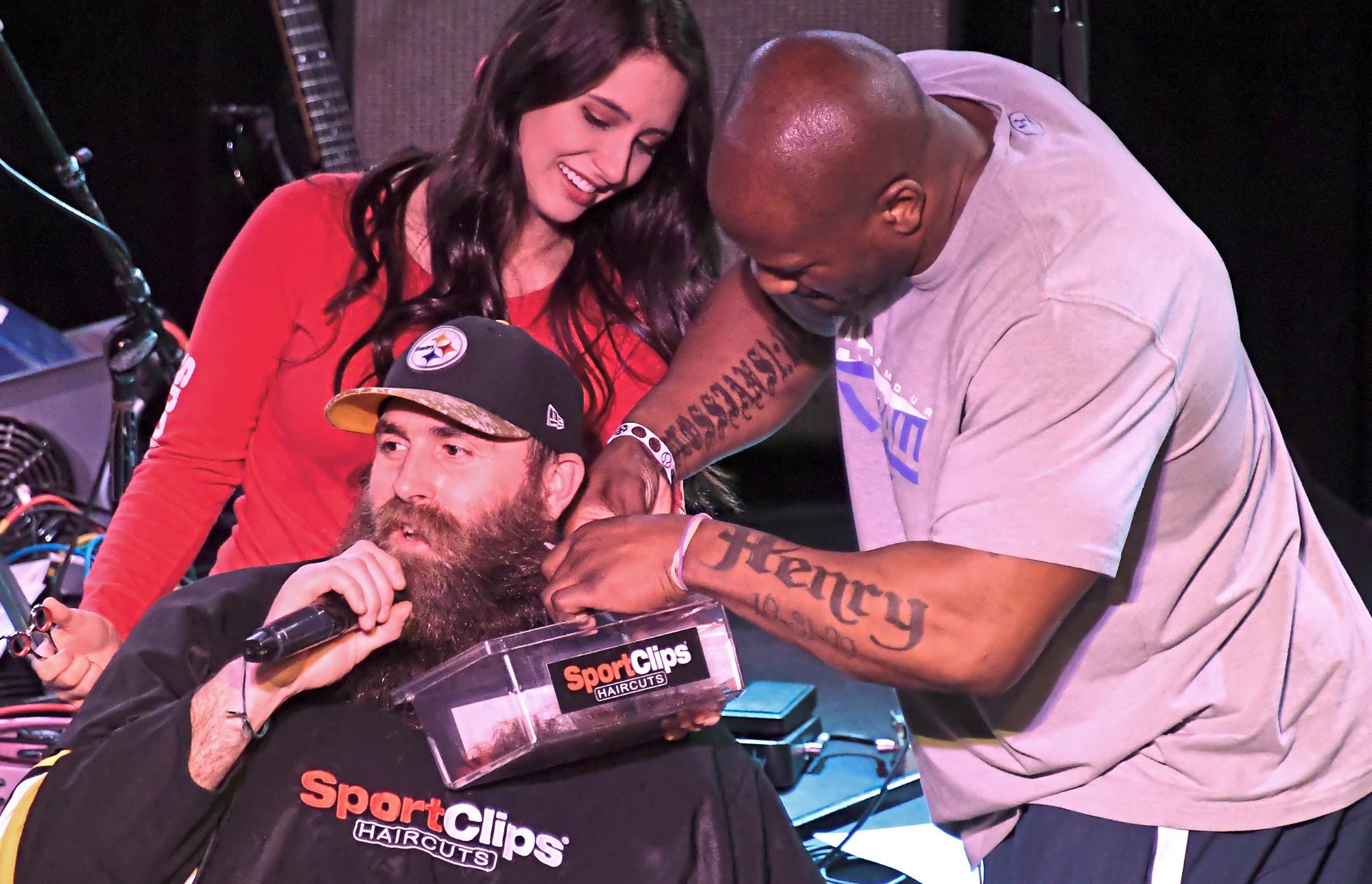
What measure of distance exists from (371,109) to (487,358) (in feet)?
6.12

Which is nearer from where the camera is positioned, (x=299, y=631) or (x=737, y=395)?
(x=299, y=631)

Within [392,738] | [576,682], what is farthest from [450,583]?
[576,682]

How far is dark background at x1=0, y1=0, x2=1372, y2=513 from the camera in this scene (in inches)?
167

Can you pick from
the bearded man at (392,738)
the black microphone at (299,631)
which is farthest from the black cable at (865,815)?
the black microphone at (299,631)

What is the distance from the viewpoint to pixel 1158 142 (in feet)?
14.4

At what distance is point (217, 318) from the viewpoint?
2260mm

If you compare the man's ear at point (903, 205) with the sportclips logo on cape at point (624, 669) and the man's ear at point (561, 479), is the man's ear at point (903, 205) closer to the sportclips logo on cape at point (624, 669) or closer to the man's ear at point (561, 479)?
the sportclips logo on cape at point (624, 669)

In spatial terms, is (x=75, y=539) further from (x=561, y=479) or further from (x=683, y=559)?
(x=683, y=559)

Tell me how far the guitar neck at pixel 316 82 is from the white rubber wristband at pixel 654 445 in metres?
1.71

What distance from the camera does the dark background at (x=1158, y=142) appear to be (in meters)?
4.23

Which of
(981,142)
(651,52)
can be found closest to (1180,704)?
(981,142)

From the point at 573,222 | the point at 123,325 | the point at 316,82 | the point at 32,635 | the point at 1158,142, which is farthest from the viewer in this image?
the point at 1158,142

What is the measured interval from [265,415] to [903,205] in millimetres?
1258

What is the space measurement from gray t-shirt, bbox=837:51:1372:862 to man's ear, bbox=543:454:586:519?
1.56 ft
